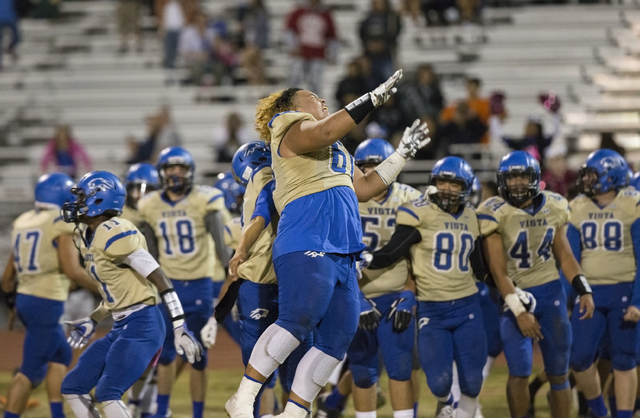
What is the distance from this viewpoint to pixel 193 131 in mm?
14945

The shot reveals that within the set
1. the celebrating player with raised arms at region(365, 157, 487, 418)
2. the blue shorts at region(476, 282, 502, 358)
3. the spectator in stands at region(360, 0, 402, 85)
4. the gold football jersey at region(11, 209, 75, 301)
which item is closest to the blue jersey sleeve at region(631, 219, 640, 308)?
the blue shorts at region(476, 282, 502, 358)

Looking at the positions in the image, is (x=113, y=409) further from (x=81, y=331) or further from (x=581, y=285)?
(x=581, y=285)

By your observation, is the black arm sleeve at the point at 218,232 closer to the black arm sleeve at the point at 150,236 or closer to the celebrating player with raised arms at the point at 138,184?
the black arm sleeve at the point at 150,236

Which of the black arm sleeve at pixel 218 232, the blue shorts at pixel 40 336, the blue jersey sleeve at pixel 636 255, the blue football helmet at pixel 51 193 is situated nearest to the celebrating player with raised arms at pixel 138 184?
the black arm sleeve at pixel 218 232

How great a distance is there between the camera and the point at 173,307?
5613 millimetres

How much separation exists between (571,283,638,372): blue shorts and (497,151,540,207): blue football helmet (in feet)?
3.17

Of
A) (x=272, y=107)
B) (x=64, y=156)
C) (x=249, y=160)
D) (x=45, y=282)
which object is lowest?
(x=64, y=156)

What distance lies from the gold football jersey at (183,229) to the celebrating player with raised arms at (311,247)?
8.47 feet

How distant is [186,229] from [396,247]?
80.6 inches

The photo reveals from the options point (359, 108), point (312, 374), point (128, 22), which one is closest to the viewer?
point (359, 108)

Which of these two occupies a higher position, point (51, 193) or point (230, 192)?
point (51, 193)

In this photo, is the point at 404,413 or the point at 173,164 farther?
the point at 173,164

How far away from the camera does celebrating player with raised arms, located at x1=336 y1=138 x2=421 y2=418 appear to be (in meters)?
6.30

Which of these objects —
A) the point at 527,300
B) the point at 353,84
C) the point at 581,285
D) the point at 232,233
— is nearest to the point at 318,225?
the point at 527,300
